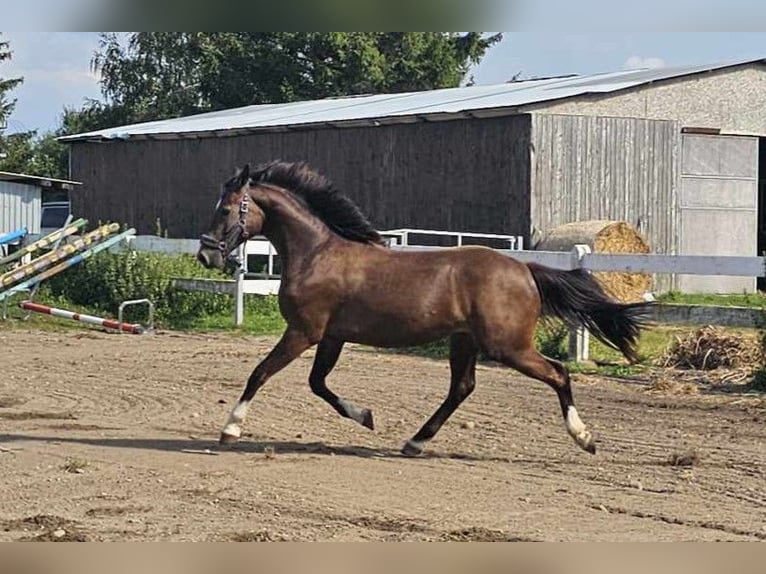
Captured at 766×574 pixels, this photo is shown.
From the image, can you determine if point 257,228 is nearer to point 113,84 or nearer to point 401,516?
point 401,516

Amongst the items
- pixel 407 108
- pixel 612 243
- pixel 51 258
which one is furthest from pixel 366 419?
pixel 407 108

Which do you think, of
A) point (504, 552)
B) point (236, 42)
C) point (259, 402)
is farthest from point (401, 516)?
point (236, 42)

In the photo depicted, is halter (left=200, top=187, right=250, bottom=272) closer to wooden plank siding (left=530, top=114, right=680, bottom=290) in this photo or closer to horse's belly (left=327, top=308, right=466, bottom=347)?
horse's belly (left=327, top=308, right=466, bottom=347)

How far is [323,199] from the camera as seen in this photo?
8.76 m

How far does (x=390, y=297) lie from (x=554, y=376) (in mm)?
1238

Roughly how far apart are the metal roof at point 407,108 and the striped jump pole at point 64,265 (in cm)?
760

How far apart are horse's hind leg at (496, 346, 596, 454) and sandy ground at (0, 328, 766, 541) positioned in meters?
0.22

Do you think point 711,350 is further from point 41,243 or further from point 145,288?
point 41,243

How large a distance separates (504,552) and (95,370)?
11.2 metres

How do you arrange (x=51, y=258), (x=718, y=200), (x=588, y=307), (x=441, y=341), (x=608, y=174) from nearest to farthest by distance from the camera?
(x=588, y=307) → (x=441, y=341) → (x=51, y=258) → (x=608, y=174) → (x=718, y=200)

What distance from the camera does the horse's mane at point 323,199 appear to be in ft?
28.5

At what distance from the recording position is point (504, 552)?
2.51 meters

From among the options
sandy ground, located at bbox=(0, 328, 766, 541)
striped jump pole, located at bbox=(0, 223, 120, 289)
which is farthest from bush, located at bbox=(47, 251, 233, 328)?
sandy ground, located at bbox=(0, 328, 766, 541)

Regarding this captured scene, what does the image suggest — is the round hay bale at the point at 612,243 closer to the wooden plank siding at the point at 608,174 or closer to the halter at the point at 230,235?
the wooden plank siding at the point at 608,174
